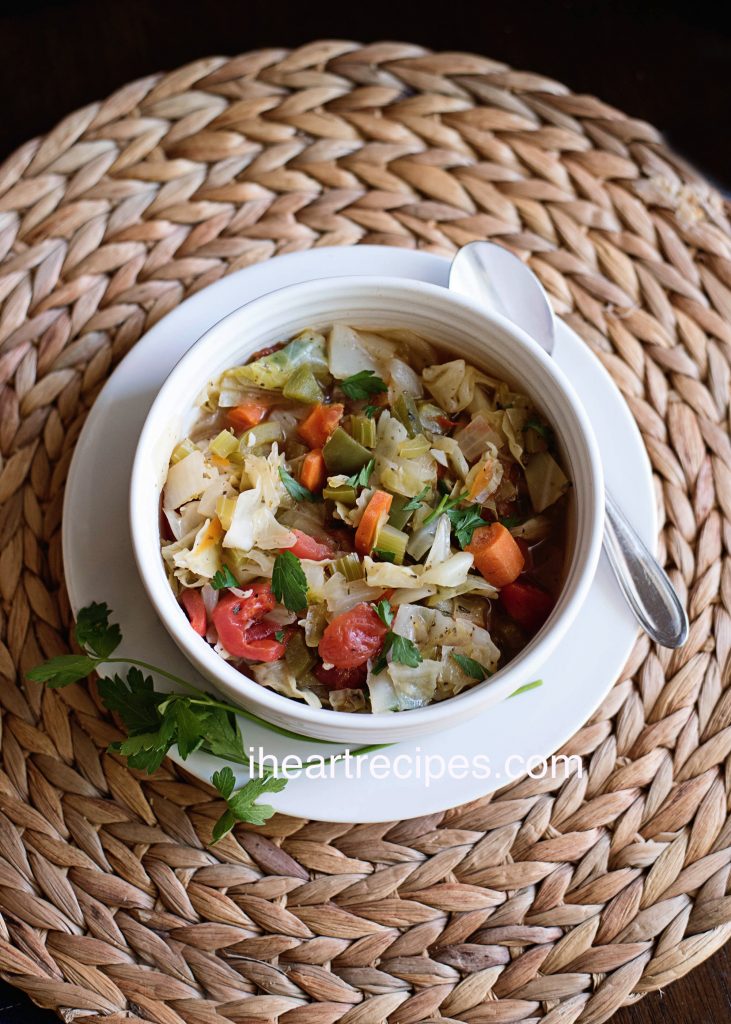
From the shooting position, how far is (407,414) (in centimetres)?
246

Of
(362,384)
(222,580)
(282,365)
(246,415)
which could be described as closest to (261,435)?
(246,415)

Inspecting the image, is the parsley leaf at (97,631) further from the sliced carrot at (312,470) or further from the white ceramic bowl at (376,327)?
the sliced carrot at (312,470)

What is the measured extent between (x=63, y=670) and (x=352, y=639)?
2.29 feet

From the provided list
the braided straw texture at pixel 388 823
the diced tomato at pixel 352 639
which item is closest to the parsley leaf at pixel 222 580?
the diced tomato at pixel 352 639

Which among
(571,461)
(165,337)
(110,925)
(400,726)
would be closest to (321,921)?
(110,925)

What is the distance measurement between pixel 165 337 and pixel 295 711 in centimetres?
104

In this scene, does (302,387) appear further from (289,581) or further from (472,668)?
(472,668)

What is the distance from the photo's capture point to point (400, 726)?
2053mm

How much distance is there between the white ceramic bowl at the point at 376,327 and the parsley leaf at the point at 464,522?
224mm

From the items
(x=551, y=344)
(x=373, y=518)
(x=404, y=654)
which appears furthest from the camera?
(x=551, y=344)

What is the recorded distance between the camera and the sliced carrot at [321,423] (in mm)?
2436

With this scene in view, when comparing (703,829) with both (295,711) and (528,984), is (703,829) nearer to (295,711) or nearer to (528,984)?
(528,984)

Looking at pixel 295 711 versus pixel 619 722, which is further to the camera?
pixel 619 722

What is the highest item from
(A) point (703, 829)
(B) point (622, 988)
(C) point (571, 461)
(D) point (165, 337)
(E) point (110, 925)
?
(D) point (165, 337)
